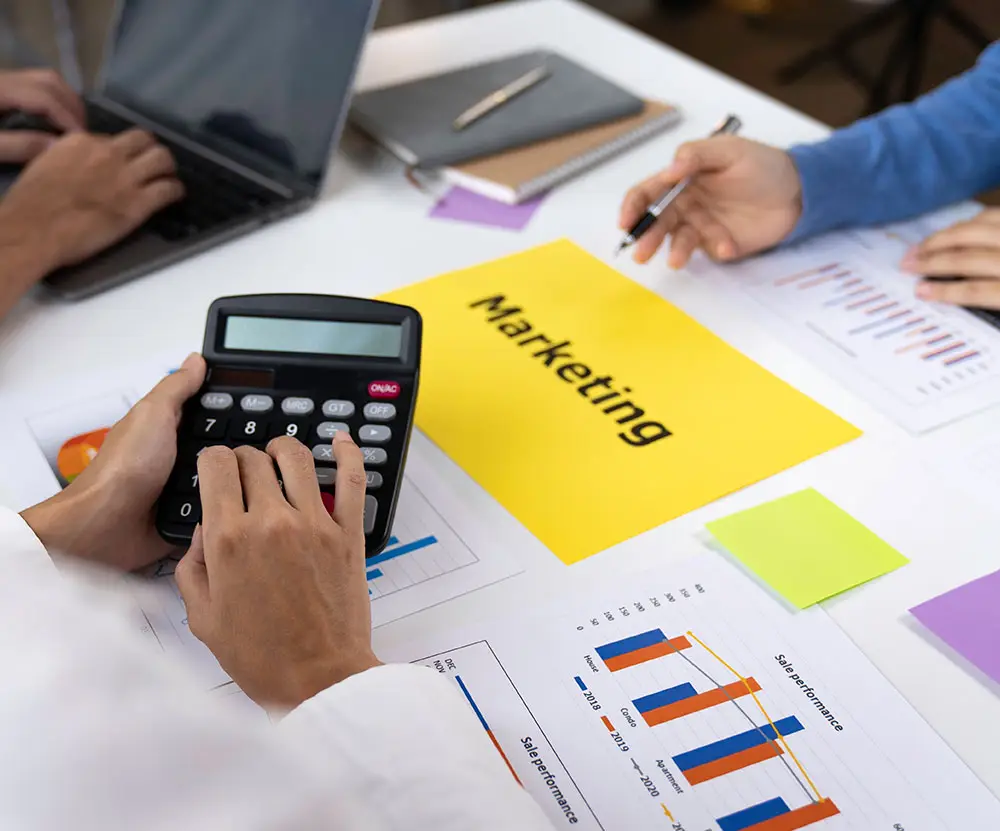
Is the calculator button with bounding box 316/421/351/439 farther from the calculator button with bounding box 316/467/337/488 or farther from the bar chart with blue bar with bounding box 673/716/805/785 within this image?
the bar chart with blue bar with bounding box 673/716/805/785

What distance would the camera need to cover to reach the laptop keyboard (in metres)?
0.92

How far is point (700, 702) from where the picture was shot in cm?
53

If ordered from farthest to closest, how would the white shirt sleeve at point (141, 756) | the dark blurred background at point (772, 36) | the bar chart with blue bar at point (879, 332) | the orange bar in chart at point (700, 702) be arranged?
the dark blurred background at point (772, 36) < the bar chart with blue bar at point (879, 332) < the orange bar in chart at point (700, 702) < the white shirt sleeve at point (141, 756)

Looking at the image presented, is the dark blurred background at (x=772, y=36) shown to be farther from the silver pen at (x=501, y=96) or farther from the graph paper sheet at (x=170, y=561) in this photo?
the graph paper sheet at (x=170, y=561)

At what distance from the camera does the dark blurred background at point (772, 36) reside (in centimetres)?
263

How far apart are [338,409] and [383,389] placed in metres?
0.03

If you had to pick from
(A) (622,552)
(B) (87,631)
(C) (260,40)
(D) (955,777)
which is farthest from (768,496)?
(C) (260,40)

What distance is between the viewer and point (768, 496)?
666 mm

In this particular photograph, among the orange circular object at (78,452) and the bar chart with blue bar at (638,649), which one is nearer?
the bar chart with blue bar at (638,649)

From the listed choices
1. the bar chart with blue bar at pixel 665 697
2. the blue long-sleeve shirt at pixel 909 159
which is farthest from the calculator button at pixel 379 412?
the blue long-sleeve shirt at pixel 909 159

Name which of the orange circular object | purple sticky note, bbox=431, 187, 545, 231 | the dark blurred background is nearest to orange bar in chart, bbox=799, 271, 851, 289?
purple sticky note, bbox=431, 187, 545, 231

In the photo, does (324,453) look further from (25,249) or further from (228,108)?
(228,108)

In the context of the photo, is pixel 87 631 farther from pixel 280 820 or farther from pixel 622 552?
pixel 622 552

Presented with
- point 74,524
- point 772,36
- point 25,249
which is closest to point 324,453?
point 74,524
